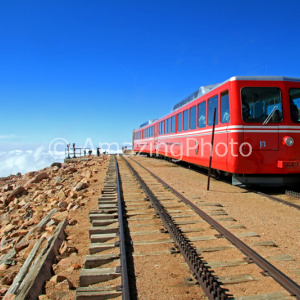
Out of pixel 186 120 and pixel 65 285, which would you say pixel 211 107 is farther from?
pixel 65 285

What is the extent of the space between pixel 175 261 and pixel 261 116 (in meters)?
5.53

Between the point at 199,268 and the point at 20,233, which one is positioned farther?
the point at 20,233

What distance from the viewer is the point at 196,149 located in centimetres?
1154

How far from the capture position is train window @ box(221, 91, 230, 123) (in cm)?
852

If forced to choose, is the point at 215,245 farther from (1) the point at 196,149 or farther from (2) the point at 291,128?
(1) the point at 196,149

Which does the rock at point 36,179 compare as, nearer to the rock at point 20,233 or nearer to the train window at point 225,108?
the rock at point 20,233

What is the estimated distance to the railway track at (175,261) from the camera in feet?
10.3

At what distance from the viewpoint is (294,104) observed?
27.0 ft

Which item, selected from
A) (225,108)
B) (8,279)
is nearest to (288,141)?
(225,108)

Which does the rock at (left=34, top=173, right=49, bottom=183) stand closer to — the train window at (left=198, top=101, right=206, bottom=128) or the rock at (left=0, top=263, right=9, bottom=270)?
the train window at (left=198, top=101, right=206, bottom=128)

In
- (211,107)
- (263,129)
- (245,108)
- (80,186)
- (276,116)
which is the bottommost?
(80,186)

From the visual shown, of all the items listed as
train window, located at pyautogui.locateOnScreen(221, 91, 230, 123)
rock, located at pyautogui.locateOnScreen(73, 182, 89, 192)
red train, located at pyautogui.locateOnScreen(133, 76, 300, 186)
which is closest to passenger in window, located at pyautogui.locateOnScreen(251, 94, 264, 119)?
red train, located at pyautogui.locateOnScreen(133, 76, 300, 186)

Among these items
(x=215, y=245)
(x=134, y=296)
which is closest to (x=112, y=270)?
(x=134, y=296)

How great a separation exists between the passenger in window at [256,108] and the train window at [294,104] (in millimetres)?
791
